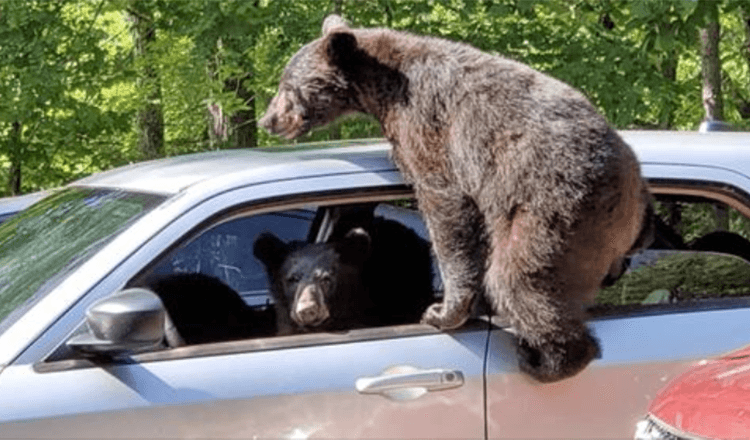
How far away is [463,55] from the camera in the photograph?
435cm

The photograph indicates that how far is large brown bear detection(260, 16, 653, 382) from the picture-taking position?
3.89m

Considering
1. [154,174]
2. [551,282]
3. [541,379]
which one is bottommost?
[541,379]

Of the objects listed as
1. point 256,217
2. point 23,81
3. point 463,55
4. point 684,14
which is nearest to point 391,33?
point 463,55

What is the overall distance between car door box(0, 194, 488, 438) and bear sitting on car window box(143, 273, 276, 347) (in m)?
0.31

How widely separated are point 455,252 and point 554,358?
45 centimetres

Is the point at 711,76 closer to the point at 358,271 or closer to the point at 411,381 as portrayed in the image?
the point at 358,271

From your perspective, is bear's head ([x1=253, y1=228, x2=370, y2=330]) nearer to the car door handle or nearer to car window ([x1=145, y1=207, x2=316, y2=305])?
car window ([x1=145, y1=207, x2=316, y2=305])

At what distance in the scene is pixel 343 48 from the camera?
4562mm

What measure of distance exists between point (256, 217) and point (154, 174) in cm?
37

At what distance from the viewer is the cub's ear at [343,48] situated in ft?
14.9

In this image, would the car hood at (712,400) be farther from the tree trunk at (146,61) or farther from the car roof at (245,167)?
the tree trunk at (146,61)

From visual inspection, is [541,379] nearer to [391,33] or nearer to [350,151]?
[350,151]

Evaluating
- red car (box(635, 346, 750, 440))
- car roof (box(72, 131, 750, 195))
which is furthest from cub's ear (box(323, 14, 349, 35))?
red car (box(635, 346, 750, 440))

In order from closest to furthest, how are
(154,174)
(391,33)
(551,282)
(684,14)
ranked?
(551,282) → (154,174) → (391,33) → (684,14)
